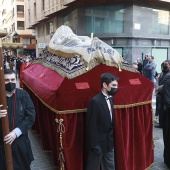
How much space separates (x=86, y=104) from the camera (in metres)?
3.73

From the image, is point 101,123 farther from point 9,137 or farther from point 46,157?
point 46,157

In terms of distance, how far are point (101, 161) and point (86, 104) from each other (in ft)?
2.72

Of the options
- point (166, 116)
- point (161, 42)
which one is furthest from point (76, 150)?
A: point (161, 42)

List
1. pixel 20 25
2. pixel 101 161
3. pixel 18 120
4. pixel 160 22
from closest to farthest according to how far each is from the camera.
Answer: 1. pixel 18 120
2. pixel 101 161
3. pixel 160 22
4. pixel 20 25

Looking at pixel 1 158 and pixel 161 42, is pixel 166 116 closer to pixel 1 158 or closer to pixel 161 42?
pixel 1 158

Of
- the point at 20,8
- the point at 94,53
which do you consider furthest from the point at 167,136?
the point at 20,8

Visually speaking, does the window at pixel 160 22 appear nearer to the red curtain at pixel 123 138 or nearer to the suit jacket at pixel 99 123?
the red curtain at pixel 123 138

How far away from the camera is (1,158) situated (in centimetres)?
307

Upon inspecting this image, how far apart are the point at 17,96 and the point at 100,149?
124cm

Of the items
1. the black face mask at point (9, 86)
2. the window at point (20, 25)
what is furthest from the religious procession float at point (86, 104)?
the window at point (20, 25)

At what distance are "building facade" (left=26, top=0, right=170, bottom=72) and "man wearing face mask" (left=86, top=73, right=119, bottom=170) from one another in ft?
51.6

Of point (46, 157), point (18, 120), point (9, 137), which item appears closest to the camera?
point (9, 137)

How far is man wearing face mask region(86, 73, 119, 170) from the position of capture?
326cm

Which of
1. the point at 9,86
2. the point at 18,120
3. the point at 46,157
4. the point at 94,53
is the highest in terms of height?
the point at 94,53
